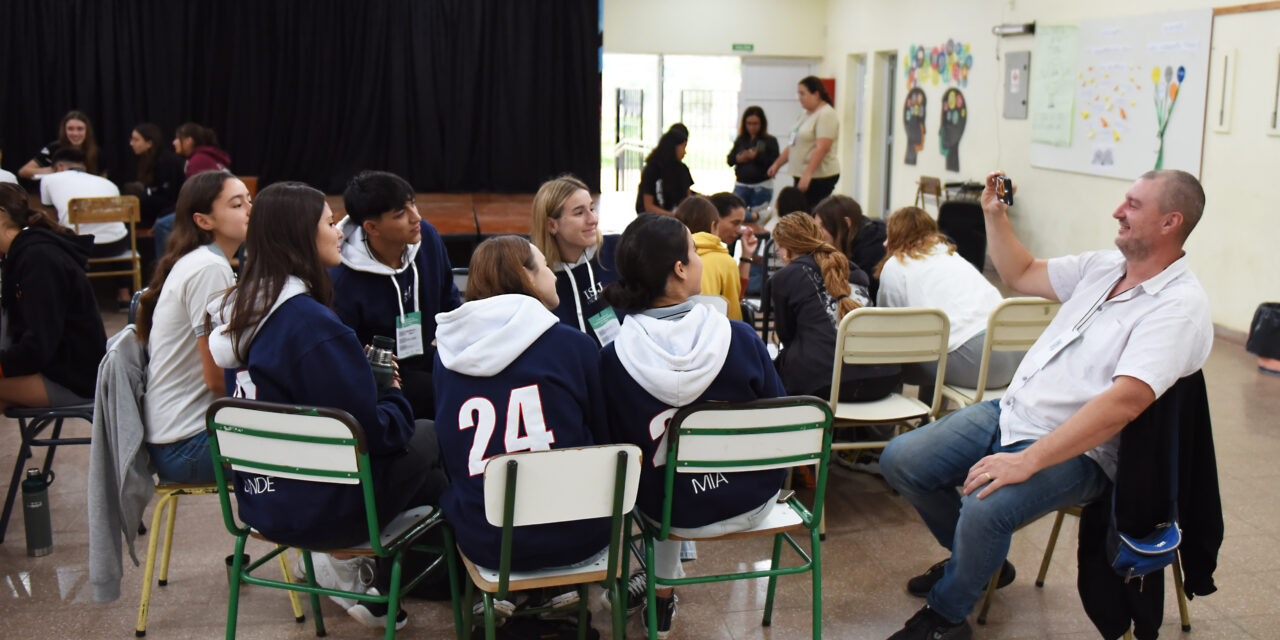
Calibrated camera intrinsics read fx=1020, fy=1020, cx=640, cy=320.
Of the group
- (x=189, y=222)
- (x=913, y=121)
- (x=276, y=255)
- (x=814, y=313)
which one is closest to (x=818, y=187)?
A: (x=913, y=121)

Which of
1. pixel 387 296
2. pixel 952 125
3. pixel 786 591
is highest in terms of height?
pixel 952 125

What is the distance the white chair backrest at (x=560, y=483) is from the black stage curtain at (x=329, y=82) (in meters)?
8.90

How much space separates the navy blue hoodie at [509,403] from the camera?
1.98 m

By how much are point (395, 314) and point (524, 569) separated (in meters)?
1.12

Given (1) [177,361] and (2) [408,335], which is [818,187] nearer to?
(2) [408,335]

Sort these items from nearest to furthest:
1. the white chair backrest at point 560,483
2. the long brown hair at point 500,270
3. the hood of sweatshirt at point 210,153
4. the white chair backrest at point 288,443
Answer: the white chair backrest at point 560,483 < the white chair backrest at point 288,443 < the long brown hair at point 500,270 < the hood of sweatshirt at point 210,153

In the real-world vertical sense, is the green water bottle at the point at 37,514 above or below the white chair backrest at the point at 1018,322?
below

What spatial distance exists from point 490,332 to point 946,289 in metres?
1.85

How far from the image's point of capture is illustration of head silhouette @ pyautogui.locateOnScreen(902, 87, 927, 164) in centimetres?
996

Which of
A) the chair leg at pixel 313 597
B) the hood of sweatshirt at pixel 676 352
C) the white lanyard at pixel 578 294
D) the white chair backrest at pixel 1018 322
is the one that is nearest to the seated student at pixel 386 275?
the white lanyard at pixel 578 294

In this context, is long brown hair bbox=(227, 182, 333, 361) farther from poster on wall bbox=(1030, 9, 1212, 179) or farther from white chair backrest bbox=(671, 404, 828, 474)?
poster on wall bbox=(1030, 9, 1212, 179)

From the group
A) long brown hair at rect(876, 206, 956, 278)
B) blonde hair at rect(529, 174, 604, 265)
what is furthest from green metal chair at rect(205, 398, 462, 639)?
long brown hair at rect(876, 206, 956, 278)

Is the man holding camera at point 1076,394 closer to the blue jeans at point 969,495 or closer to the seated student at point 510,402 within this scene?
the blue jeans at point 969,495

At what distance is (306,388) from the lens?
81.6 inches
